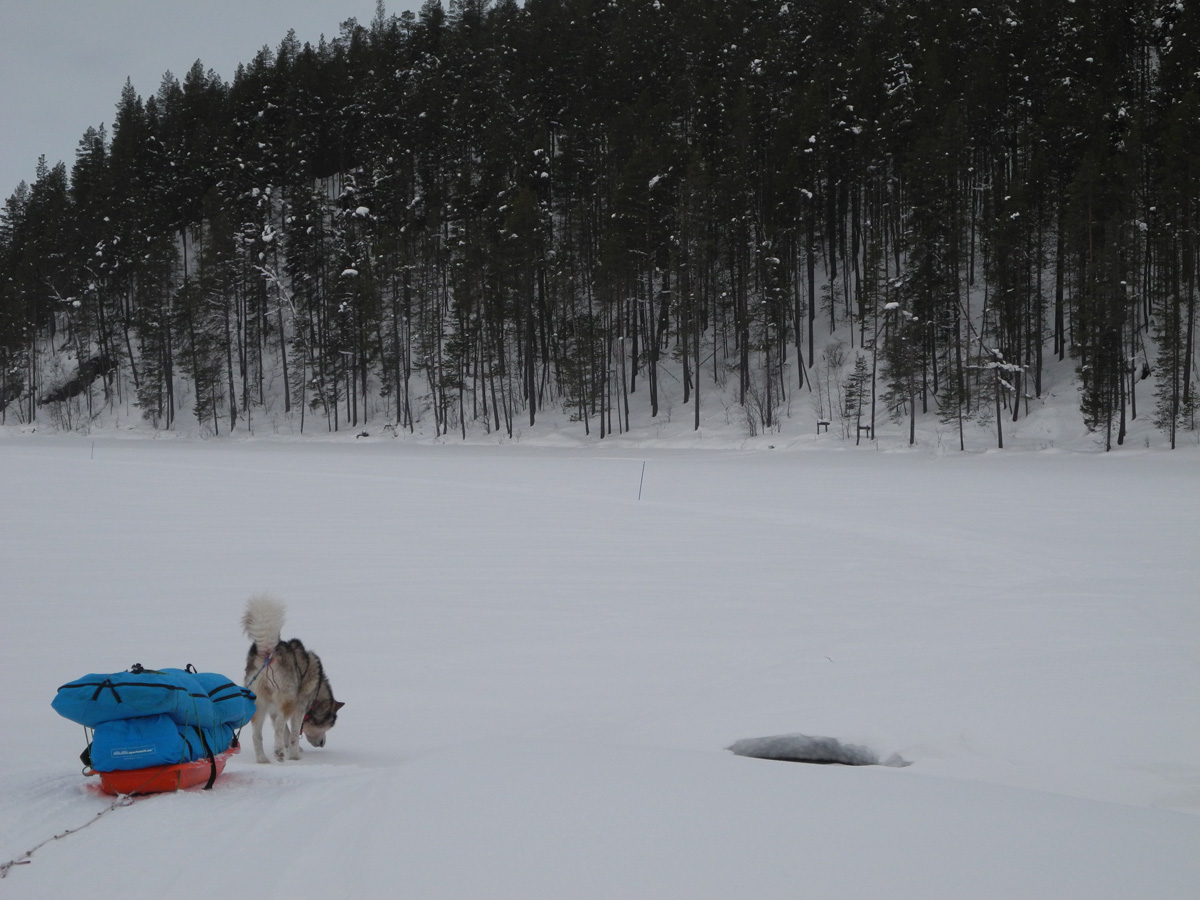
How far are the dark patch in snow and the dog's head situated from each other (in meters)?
2.38

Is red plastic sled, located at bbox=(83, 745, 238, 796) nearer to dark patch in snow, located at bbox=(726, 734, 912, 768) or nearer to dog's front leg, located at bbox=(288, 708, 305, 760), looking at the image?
dog's front leg, located at bbox=(288, 708, 305, 760)

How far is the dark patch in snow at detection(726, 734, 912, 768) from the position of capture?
15.5 feet

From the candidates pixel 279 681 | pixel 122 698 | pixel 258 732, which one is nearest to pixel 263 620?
pixel 279 681

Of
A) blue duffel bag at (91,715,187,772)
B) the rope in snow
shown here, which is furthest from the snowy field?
blue duffel bag at (91,715,187,772)

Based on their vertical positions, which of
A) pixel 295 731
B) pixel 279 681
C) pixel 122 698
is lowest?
pixel 295 731

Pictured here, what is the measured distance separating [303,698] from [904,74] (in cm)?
4963

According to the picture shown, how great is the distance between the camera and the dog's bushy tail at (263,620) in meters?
4.41

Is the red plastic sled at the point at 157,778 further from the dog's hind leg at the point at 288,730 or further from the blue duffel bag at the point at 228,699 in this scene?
the dog's hind leg at the point at 288,730

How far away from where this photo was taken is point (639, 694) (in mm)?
5961

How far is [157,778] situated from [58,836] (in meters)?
0.52

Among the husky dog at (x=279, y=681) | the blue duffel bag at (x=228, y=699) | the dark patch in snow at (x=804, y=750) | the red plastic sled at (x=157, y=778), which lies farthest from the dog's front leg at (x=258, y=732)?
the dark patch in snow at (x=804, y=750)

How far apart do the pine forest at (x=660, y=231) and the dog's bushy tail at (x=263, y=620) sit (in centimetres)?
3330

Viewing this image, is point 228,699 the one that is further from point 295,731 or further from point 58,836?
point 58,836

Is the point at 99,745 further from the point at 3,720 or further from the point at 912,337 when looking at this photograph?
the point at 912,337
